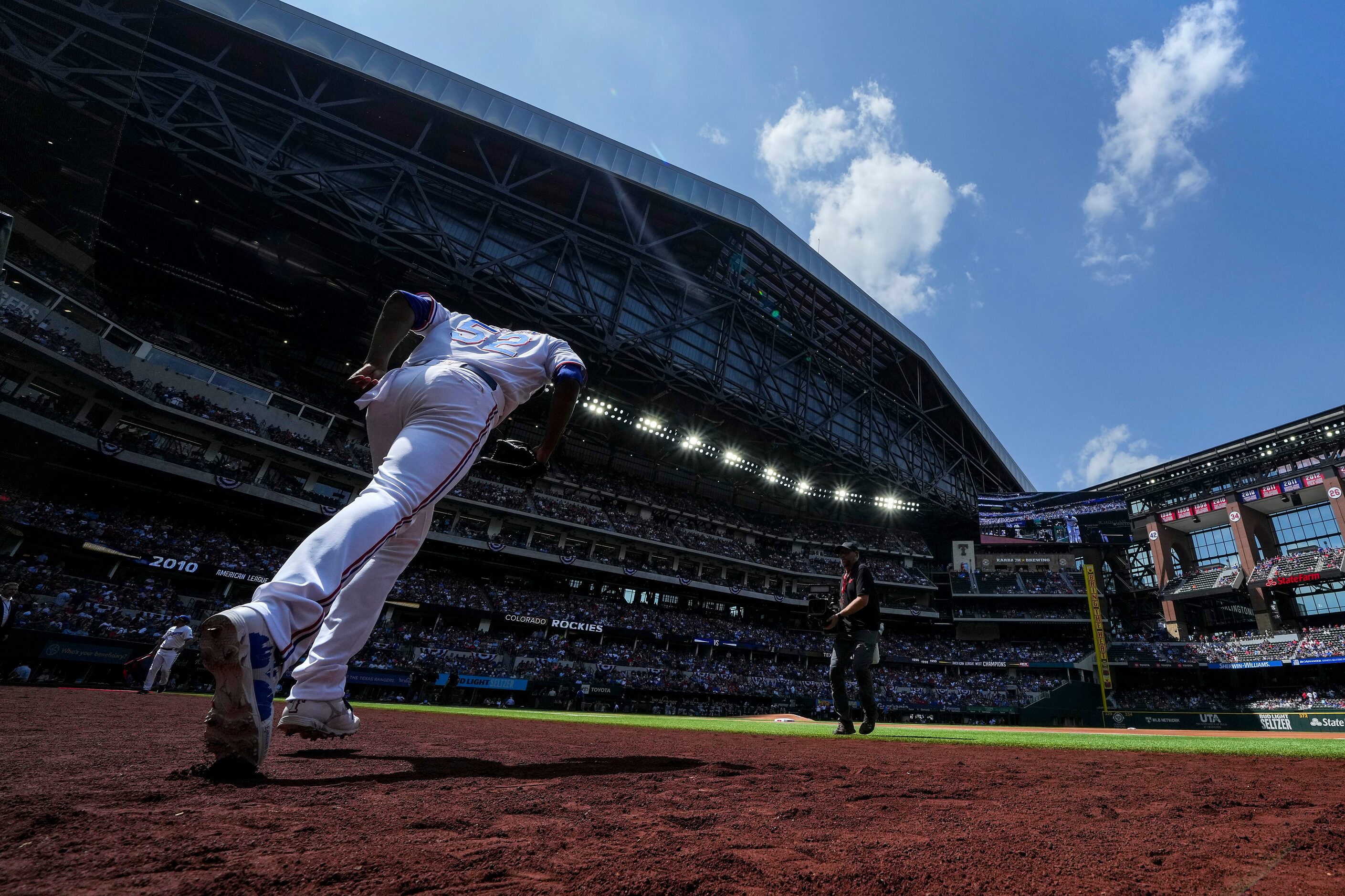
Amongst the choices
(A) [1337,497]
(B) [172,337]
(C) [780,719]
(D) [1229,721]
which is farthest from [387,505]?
(A) [1337,497]

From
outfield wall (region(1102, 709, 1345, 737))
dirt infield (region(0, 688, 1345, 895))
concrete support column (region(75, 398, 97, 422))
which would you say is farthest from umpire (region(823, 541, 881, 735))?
concrete support column (region(75, 398, 97, 422))

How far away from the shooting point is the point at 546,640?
27766 mm

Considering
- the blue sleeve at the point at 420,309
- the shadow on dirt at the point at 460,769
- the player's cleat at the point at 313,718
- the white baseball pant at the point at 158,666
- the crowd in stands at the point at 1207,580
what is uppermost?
the crowd in stands at the point at 1207,580

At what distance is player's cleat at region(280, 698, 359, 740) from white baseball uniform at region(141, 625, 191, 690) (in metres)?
10.8

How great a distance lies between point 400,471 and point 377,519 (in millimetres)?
253

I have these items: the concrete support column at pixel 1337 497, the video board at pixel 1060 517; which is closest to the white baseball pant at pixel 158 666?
the video board at pixel 1060 517

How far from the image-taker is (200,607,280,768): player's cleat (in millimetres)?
1535

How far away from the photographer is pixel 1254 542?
Answer: 34125mm

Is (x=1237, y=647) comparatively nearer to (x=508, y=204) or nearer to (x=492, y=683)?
(x=492, y=683)

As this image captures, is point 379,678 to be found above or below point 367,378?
below

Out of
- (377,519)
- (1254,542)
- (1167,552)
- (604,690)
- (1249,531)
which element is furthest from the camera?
(1167,552)

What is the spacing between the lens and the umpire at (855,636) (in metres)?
5.16

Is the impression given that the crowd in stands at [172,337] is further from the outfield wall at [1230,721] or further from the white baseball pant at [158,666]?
the outfield wall at [1230,721]

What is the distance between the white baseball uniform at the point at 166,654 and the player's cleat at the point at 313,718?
10.8 metres
